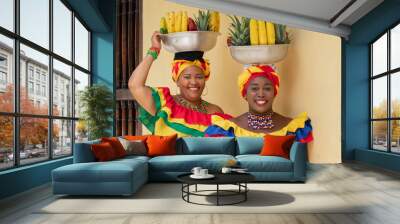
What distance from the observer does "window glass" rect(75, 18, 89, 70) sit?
8.44m

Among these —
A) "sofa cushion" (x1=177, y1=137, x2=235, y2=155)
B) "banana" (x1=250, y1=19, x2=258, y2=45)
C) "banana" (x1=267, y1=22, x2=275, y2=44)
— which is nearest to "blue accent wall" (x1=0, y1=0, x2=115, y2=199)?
"sofa cushion" (x1=177, y1=137, x2=235, y2=155)

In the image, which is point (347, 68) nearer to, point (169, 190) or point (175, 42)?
point (175, 42)

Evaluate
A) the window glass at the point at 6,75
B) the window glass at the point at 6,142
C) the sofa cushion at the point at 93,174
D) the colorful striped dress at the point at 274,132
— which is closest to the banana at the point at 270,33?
the colorful striped dress at the point at 274,132

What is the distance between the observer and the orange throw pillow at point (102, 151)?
19.2 ft

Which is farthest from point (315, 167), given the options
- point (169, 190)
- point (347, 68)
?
point (169, 190)

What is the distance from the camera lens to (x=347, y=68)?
9484 millimetres

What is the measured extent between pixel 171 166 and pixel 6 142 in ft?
7.50

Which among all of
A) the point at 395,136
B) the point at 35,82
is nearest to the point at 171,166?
the point at 35,82

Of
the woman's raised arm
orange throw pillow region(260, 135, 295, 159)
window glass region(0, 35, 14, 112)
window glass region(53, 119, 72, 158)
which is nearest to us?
window glass region(0, 35, 14, 112)

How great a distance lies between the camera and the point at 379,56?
8930 millimetres

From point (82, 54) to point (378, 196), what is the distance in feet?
21.1

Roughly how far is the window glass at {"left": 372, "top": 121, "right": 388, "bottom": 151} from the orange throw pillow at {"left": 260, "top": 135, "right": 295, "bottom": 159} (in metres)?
3.02

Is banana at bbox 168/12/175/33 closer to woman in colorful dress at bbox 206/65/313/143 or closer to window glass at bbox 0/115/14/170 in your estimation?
woman in colorful dress at bbox 206/65/313/143

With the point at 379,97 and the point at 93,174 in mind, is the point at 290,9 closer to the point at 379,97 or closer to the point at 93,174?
the point at 93,174
